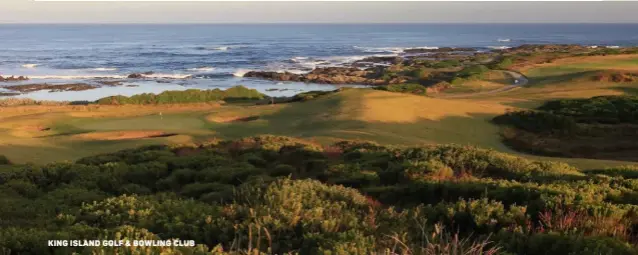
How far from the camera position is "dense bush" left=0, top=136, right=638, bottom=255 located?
4777 mm

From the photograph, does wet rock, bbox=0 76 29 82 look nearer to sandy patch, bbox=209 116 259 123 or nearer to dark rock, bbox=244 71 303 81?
dark rock, bbox=244 71 303 81

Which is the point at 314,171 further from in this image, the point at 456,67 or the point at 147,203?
the point at 456,67

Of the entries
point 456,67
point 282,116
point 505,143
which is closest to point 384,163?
point 505,143

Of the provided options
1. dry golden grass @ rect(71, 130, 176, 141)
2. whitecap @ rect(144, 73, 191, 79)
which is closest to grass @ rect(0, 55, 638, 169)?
dry golden grass @ rect(71, 130, 176, 141)

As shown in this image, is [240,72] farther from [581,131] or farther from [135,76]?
[581,131]

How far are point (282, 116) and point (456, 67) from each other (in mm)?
35503

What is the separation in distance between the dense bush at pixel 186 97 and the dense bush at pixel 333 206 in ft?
78.5

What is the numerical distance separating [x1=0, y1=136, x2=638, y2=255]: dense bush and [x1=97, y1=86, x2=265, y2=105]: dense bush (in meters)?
23.9

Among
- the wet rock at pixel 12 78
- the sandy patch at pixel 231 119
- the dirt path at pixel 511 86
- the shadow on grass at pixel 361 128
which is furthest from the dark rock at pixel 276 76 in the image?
the shadow on grass at pixel 361 128

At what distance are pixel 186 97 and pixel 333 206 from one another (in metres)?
30.8

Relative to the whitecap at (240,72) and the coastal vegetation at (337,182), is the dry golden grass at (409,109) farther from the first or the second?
the whitecap at (240,72)

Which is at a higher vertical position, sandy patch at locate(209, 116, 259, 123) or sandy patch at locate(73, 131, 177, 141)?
sandy patch at locate(73, 131, 177, 141)

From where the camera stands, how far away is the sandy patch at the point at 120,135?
18344 mm

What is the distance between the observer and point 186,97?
35.3m
